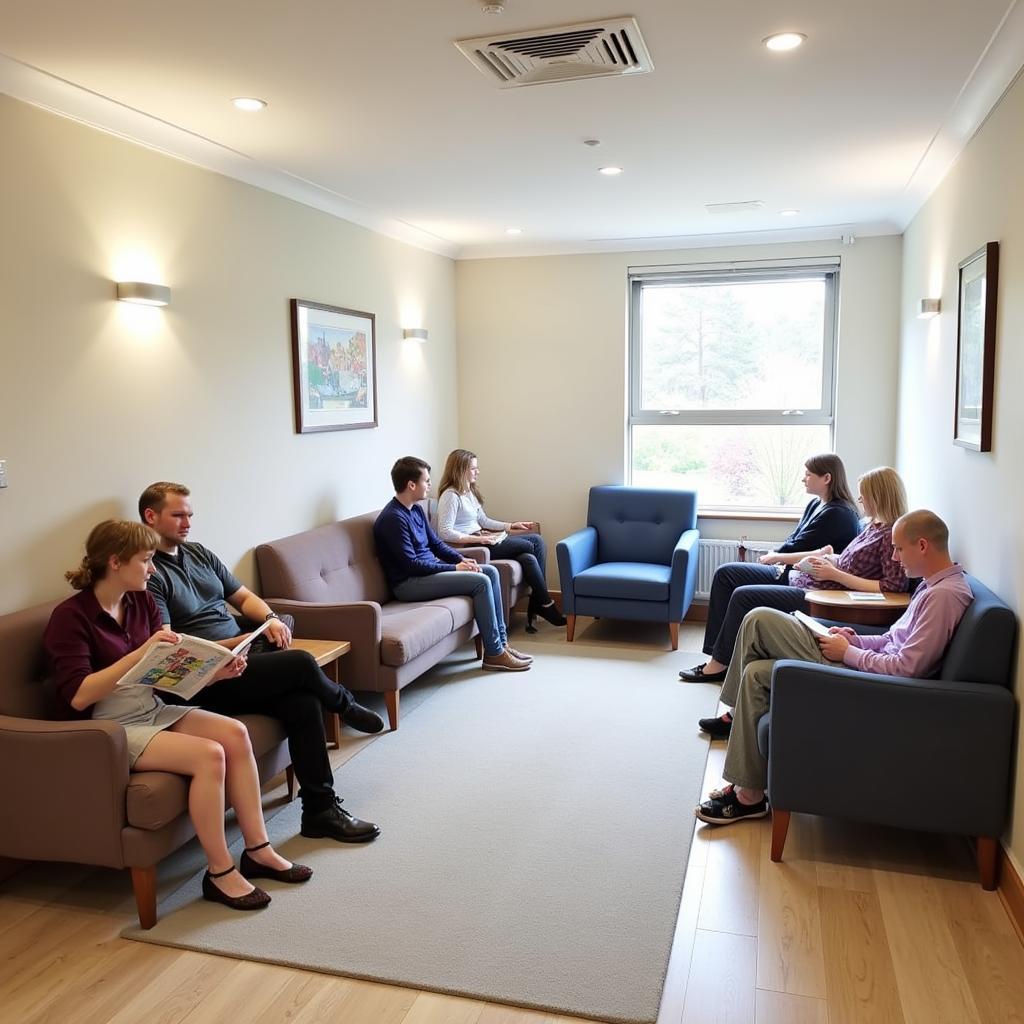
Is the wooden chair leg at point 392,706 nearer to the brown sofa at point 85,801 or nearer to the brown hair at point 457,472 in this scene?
the brown sofa at point 85,801

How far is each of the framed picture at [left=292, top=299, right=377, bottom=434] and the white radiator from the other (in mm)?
2345

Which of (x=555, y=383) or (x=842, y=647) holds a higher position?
(x=555, y=383)

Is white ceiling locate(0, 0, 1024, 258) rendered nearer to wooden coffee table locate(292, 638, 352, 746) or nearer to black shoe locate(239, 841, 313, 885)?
wooden coffee table locate(292, 638, 352, 746)

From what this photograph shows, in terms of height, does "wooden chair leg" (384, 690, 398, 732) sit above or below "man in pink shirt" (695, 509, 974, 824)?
below

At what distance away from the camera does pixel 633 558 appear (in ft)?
19.1

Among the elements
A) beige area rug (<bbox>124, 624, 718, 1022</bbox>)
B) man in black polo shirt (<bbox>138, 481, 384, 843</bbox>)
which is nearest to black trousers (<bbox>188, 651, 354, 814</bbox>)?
man in black polo shirt (<bbox>138, 481, 384, 843</bbox>)

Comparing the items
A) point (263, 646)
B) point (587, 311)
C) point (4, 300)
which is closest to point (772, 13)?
point (4, 300)

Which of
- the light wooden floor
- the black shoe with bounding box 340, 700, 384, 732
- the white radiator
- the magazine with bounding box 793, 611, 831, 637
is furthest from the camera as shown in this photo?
the white radiator

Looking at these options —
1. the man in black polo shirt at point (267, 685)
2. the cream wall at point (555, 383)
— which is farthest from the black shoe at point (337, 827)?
the cream wall at point (555, 383)

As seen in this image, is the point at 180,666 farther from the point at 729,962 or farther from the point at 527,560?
the point at 527,560

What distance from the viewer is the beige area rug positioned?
2.35m

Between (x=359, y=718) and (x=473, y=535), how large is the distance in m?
2.37

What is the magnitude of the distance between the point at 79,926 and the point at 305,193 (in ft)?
10.8

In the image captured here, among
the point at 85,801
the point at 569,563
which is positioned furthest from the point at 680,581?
the point at 85,801
